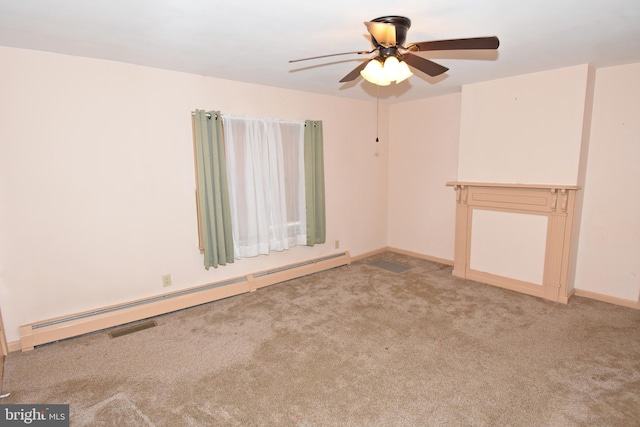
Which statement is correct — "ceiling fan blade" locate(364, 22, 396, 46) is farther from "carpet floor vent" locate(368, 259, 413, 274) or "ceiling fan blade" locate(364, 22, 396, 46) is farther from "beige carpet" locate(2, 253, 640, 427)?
"carpet floor vent" locate(368, 259, 413, 274)

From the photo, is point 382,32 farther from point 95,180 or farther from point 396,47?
point 95,180

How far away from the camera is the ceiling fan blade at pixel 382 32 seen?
183 centimetres

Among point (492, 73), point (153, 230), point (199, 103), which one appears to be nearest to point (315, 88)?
point (199, 103)

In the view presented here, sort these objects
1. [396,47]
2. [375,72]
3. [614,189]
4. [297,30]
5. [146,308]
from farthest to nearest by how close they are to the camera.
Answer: [614,189], [146,308], [297,30], [375,72], [396,47]

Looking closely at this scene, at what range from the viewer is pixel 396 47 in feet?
6.81

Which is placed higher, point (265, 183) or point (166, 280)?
point (265, 183)

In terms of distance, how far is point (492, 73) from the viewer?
3.48 metres

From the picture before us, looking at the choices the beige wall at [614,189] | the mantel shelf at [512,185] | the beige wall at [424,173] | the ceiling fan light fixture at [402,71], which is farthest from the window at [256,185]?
the beige wall at [614,189]

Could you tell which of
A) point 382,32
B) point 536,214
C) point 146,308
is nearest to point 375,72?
point 382,32

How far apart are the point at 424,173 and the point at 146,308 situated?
4.04 m

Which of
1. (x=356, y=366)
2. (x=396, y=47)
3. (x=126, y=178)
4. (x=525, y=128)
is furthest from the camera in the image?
(x=525, y=128)

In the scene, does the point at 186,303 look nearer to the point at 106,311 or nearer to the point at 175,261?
the point at 175,261

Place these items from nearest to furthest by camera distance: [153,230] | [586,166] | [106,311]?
[106,311] < [153,230] < [586,166]

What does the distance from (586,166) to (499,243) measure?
1175mm
